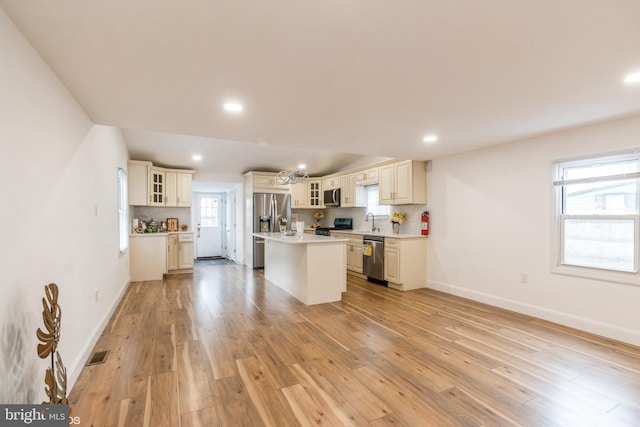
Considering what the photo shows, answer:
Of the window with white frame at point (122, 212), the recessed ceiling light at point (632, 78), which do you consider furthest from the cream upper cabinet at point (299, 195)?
the recessed ceiling light at point (632, 78)

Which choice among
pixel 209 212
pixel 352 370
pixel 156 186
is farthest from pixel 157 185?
pixel 352 370

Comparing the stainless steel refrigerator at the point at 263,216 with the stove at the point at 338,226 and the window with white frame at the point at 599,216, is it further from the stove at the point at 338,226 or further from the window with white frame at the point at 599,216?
the window with white frame at the point at 599,216

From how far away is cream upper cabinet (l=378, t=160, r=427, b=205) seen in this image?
205 inches

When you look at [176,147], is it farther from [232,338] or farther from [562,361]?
[562,361]

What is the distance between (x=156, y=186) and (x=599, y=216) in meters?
7.18

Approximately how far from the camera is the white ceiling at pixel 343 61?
1443mm

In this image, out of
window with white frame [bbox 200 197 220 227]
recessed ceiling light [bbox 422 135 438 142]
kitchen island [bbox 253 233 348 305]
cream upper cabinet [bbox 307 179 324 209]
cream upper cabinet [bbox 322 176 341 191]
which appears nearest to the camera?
recessed ceiling light [bbox 422 135 438 142]

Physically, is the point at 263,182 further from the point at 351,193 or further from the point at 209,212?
the point at 209,212

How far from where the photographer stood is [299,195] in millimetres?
7738

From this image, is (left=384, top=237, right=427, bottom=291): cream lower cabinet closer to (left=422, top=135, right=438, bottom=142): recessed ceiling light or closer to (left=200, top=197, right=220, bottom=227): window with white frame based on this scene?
(left=422, top=135, right=438, bottom=142): recessed ceiling light

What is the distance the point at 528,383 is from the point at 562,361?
0.64 metres

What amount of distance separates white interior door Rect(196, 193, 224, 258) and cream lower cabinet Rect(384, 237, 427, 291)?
19.8 ft

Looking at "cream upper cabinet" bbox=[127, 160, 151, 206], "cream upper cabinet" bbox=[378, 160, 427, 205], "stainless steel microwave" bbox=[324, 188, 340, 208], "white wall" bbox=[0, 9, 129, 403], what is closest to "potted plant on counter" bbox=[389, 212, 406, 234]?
"cream upper cabinet" bbox=[378, 160, 427, 205]

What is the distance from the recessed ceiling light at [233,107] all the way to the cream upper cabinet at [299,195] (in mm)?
4847
